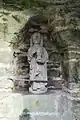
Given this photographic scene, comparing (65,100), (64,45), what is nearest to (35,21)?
(64,45)

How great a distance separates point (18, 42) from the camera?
2969 millimetres

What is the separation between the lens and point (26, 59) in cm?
297

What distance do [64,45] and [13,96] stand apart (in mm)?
698

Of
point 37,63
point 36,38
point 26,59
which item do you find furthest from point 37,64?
point 36,38

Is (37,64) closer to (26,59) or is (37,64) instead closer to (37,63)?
(37,63)

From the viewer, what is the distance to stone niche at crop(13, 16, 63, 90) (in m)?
2.94

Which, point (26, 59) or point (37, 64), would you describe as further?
point (26, 59)

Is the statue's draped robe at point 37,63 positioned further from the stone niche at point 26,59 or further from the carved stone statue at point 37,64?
the stone niche at point 26,59

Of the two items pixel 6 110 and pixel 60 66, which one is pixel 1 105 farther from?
pixel 60 66

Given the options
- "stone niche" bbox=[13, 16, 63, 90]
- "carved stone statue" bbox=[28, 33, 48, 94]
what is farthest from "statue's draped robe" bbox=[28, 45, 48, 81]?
"stone niche" bbox=[13, 16, 63, 90]

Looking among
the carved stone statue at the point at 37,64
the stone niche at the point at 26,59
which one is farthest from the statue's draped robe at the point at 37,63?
the stone niche at the point at 26,59

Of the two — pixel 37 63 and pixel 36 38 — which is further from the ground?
pixel 36 38

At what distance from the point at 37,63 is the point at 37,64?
0.03ft

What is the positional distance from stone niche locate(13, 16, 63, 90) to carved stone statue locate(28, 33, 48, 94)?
0.33 feet
